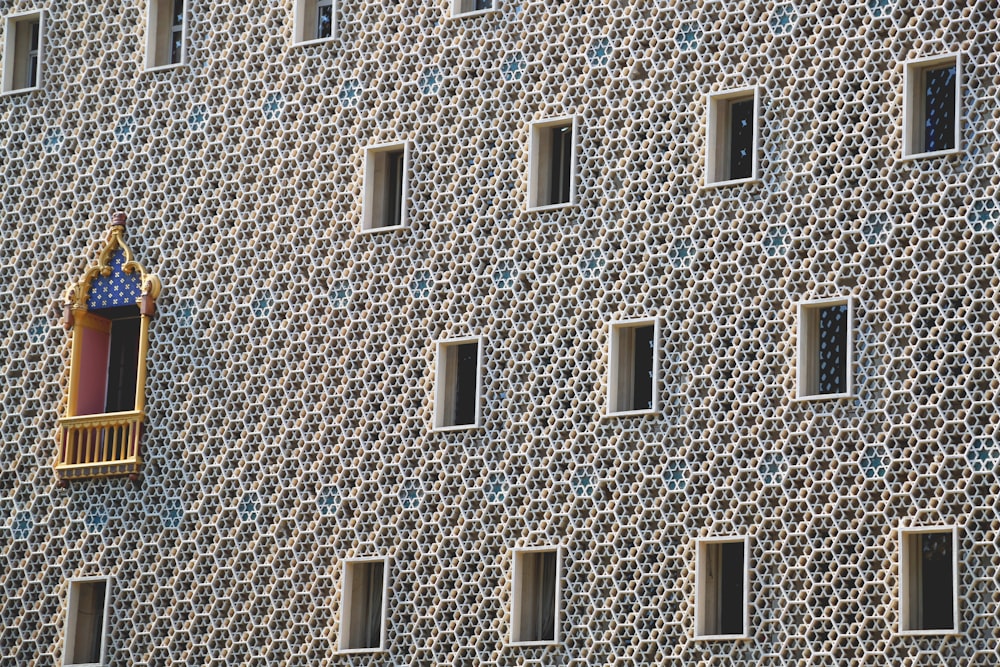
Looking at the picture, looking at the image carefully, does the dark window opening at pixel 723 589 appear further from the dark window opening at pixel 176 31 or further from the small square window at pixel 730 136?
the dark window opening at pixel 176 31

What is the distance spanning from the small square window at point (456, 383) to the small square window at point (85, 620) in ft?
13.7

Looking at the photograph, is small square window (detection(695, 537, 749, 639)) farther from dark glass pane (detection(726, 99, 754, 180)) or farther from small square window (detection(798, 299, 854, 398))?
dark glass pane (detection(726, 99, 754, 180))

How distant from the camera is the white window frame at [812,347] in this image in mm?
22125

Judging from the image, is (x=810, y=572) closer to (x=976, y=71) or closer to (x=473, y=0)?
(x=976, y=71)

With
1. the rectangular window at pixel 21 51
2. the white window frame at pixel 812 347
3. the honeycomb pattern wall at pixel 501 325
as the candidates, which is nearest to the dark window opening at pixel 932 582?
the honeycomb pattern wall at pixel 501 325

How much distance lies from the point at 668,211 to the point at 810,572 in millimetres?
3828

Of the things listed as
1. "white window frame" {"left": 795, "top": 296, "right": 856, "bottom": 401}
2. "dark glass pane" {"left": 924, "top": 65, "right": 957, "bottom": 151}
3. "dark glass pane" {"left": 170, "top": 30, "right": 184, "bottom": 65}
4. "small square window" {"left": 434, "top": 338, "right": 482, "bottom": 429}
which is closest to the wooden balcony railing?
"small square window" {"left": 434, "top": 338, "right": 482, "bottom": 429}

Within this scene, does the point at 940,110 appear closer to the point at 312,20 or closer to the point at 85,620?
the point at 312,20

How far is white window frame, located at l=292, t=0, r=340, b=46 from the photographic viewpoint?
85.1 ft

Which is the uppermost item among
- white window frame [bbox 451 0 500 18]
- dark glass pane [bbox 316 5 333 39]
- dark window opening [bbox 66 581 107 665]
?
dark glass pane [bbox 316 5 333 39]

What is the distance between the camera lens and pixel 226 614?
82.0ft

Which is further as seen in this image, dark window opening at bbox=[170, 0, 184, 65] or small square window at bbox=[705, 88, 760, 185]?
dark window opening at bbox=[170, 0, 184, 65]

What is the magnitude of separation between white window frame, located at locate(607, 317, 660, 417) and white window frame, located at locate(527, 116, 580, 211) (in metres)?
1.41

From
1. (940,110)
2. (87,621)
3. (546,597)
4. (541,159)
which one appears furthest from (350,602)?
(940,110)
